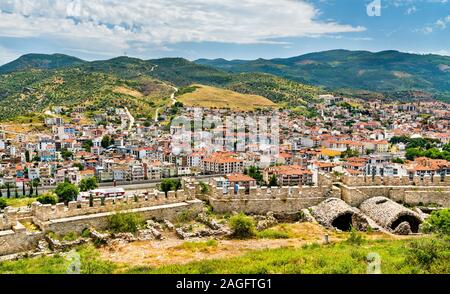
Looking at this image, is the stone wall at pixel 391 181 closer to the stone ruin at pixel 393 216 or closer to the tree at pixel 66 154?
the stone ruin at pixel 393 216

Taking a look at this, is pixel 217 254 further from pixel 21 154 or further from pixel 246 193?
pixel 21 154

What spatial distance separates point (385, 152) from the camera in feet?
293

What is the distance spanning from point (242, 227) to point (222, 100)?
133 m

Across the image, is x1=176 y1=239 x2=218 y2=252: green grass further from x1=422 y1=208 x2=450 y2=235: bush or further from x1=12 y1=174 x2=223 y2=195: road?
x1=12 y1=174 x2=223 y2=195: road

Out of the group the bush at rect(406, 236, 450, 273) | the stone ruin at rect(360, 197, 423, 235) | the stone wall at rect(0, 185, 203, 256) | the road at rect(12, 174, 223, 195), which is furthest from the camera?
the road at rect(12, 174, 223, 195)

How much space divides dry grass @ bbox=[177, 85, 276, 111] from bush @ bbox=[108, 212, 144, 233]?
12034 centimetres

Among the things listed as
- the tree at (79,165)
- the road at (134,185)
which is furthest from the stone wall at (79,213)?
the tree at (79,165)

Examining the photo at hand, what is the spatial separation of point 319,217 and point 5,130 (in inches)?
3812

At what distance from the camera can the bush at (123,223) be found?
40.2 feet

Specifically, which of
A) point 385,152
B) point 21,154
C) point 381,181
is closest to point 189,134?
point 21,154

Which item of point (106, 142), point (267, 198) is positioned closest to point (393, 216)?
point (267, 198)

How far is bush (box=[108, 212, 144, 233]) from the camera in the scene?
12.2 meters

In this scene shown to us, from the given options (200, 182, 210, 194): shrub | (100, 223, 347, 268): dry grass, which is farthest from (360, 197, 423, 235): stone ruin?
(200, 182, 210, 194): shrub

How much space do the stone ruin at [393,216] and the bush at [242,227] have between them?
14.0ft
